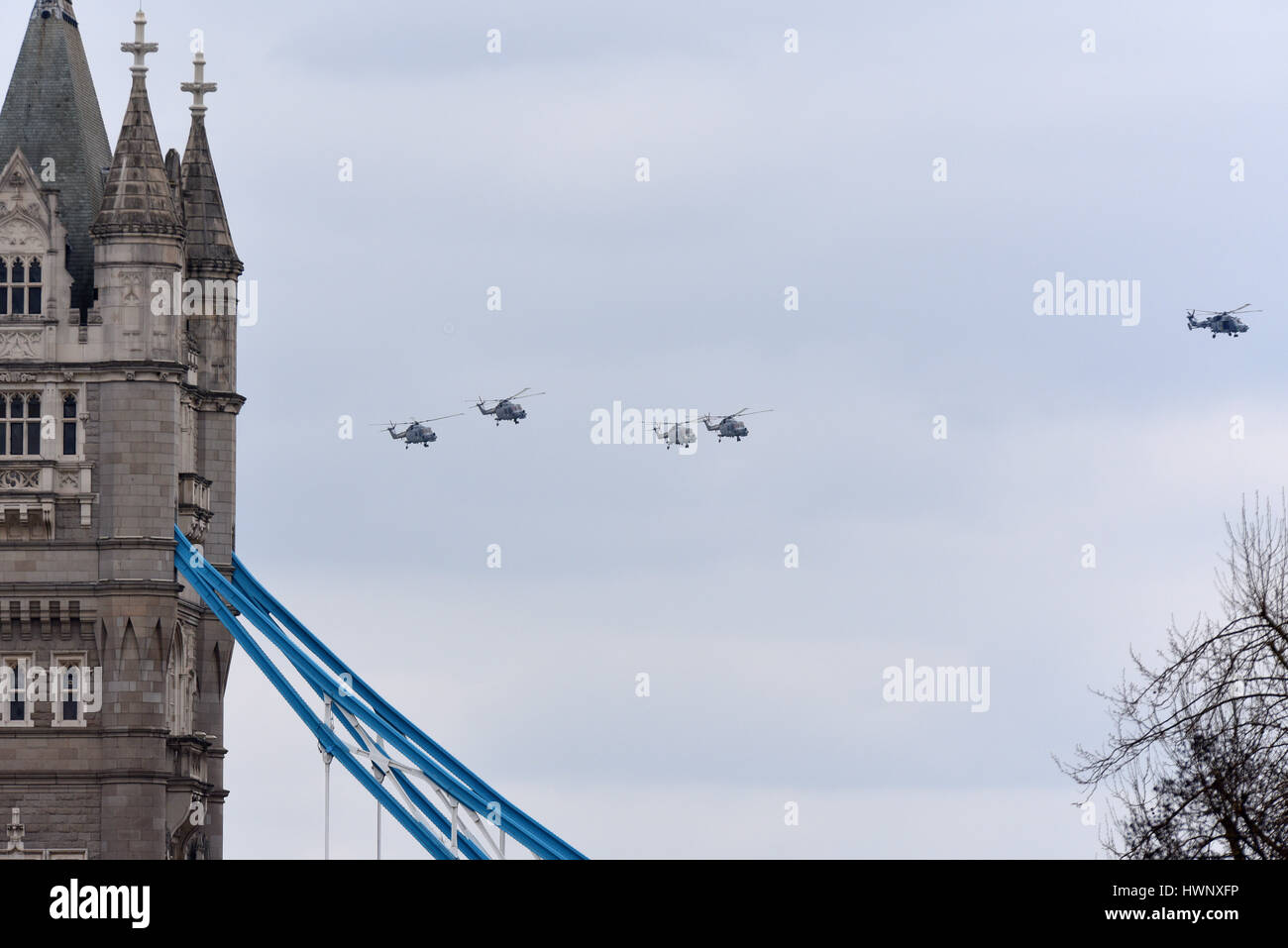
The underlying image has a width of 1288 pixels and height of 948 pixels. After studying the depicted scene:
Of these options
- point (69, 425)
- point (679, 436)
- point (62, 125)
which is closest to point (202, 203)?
point (62, 125)

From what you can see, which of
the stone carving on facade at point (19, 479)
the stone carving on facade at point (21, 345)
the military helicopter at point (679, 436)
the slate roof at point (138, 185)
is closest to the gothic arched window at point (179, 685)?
the stone carving on facade at point (19, 479)

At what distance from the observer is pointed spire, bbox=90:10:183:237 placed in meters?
Answer: 78.1

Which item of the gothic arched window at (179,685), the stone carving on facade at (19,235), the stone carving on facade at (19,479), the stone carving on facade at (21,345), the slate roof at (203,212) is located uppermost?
the slate roof at (203,212)

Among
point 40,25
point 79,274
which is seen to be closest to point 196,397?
point 79,274

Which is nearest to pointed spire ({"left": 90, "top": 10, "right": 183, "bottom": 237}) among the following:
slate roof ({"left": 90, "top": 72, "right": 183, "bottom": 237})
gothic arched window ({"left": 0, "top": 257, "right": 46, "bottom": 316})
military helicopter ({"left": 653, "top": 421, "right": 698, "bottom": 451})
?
slate roof ({"left": 90, "top": 72, "right": 183, "bottom": 237})

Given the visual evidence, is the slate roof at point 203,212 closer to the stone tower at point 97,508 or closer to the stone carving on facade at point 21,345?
the stone tower at point 97,508

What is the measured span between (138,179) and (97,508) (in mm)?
8886

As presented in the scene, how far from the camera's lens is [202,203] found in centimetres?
8556

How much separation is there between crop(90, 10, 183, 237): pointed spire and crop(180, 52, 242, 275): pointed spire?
5215 mm

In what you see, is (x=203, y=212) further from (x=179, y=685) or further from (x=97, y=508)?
(x=179, y=685)

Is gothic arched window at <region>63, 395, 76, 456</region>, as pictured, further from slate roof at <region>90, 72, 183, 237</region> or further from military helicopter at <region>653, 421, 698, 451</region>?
military helicopter at <region>653, 421, 698, 451</region>

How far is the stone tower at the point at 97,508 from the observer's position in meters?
76.6

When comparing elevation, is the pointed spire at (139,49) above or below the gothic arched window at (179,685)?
above

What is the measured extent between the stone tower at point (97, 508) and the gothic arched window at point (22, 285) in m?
0.05
